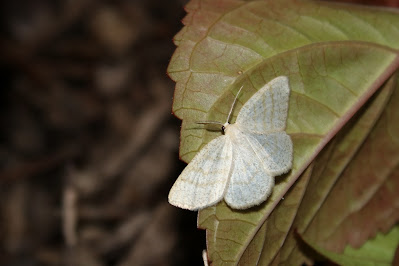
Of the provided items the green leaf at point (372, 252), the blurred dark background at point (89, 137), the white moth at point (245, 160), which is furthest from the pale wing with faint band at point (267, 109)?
the blurred dark background at point (89, 137)

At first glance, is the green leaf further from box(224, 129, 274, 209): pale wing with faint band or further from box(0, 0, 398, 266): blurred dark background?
box(0, 0, 398, 266): blurred dark background

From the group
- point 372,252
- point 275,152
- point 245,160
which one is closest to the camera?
point 275,152

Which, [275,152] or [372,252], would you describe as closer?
[275,152]

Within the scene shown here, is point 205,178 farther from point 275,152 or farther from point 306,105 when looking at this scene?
point 306,105

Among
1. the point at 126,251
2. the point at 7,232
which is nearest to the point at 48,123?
the point at 7,232

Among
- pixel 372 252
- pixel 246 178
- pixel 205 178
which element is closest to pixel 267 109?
pixel 246 178

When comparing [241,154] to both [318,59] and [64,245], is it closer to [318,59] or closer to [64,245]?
[318,59]
